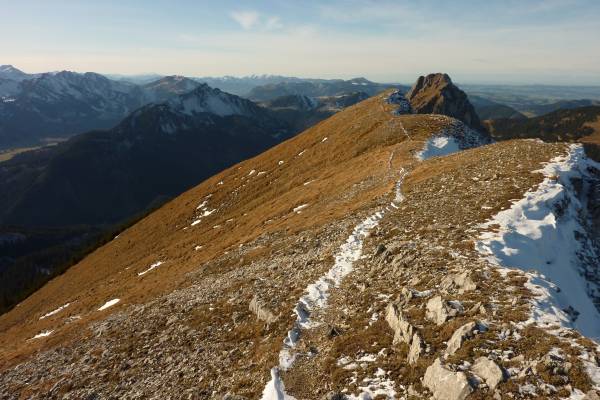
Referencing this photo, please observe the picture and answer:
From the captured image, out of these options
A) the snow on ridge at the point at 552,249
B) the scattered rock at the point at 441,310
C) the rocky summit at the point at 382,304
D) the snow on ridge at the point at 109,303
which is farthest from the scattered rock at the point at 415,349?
the snow on ridge at the point at 109,303

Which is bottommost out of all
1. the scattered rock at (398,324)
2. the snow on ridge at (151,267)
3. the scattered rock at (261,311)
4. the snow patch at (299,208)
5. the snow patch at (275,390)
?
the snow on ridge at (151,267)

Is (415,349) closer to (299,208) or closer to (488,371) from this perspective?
(488,371)

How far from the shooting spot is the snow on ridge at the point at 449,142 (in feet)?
181

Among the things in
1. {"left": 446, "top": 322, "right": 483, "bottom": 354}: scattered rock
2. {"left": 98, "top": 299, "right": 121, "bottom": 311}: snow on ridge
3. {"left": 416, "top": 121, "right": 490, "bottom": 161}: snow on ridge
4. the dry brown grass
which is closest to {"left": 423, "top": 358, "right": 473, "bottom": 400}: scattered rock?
{"left": 446, "top": 322, "right": 483, "bottom": 354}: scattered rock

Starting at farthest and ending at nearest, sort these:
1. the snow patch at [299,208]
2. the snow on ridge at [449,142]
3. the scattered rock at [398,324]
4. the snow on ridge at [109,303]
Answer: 1. the snow on ridge at [449,142]
2. the snow patch at [299,208]
3. the snow on ridge at [109,303]
4. the scattered rock at [398,324]

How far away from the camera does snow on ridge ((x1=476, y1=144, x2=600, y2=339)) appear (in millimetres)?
18250

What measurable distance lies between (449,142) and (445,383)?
51416mm

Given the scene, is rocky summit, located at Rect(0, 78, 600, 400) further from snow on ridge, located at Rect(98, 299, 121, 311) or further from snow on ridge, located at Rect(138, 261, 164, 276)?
snow on ridge, located at Rect(138, 261, 164, 276)

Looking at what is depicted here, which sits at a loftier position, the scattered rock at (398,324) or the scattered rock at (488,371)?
the scattered rock at (488,371)

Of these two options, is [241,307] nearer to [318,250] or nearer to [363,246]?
[318,250]

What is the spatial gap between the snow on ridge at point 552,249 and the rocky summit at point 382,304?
12 cm

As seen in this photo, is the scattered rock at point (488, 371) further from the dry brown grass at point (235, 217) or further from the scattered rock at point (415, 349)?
the dry brown grass at point (235, 217)

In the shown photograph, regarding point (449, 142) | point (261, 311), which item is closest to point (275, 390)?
point (261, 311)

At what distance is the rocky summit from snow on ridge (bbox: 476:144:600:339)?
0.40ft
